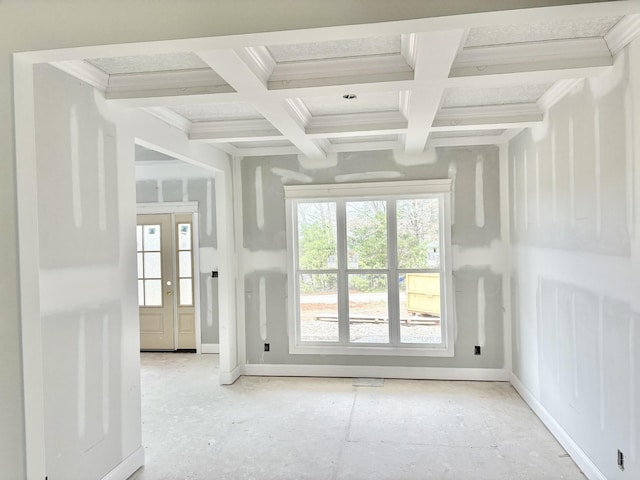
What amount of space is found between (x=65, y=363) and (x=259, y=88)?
201 cm

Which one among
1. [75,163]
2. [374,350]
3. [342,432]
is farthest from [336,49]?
[374,350]

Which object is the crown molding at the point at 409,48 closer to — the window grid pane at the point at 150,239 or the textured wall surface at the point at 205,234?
the textured wall surface at the point at 205,234

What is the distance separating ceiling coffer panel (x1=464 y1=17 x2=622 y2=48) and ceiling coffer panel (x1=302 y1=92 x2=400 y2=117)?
34.6 inches

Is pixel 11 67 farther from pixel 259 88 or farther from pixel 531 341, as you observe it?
pixel 531 341

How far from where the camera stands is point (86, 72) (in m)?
2.48

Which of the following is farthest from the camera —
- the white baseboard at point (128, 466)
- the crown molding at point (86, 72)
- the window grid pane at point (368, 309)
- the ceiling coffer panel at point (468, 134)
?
the window grid pane at point (368, 309)

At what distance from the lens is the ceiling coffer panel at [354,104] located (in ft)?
10.1

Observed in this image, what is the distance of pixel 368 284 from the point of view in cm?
492

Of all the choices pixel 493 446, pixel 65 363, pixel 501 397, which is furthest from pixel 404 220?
pixel 65 363

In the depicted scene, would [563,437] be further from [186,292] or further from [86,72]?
[186,292]

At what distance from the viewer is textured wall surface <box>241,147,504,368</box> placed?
467 cm

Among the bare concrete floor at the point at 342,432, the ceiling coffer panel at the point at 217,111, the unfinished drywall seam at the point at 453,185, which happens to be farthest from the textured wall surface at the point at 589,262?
the ceiling coffer panel at the point at 217,111

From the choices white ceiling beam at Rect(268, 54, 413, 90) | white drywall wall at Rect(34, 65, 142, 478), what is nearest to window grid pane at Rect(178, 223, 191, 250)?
white drywall wall at Rect(34, 65, 142, 478)

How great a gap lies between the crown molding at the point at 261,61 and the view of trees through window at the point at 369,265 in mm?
2587
